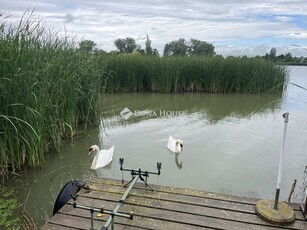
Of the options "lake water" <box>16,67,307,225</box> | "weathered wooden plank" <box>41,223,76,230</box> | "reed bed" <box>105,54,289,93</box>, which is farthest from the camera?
"reed bed" <box>105,54,289,93</box>

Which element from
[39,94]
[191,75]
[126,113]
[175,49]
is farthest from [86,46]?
[175,49]

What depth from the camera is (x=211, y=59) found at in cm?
1270

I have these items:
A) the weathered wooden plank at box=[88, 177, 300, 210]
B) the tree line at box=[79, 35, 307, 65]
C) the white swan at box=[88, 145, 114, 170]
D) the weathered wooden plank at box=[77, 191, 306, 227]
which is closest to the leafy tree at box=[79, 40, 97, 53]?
the tree line at box=[79, 35, 307, 65]

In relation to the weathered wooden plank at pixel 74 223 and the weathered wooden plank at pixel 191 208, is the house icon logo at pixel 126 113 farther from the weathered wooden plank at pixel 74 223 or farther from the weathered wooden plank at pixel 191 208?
the weathered wooden plank at pixel 74 223

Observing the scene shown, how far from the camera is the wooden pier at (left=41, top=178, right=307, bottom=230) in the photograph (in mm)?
2367

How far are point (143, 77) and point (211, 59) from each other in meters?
3.14

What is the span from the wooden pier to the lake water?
2.28 ft

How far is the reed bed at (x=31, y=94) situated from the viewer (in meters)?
3.37

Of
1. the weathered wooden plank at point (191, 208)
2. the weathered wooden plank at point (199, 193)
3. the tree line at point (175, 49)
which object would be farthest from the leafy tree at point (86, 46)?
the weathered wooden plank at point (191, 208)

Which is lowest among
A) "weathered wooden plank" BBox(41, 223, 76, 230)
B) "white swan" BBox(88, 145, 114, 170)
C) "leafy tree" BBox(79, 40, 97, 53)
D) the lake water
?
the lake water

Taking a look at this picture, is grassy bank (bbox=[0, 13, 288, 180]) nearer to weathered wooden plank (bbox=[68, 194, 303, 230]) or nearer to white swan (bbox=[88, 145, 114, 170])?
white swan (bbox=[88, 145, 114, 170])

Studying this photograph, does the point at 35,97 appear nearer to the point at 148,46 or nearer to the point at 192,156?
the point at 192,156

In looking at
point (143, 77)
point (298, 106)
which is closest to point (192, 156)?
point (298, 106)

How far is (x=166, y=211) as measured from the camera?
2.58 metres
